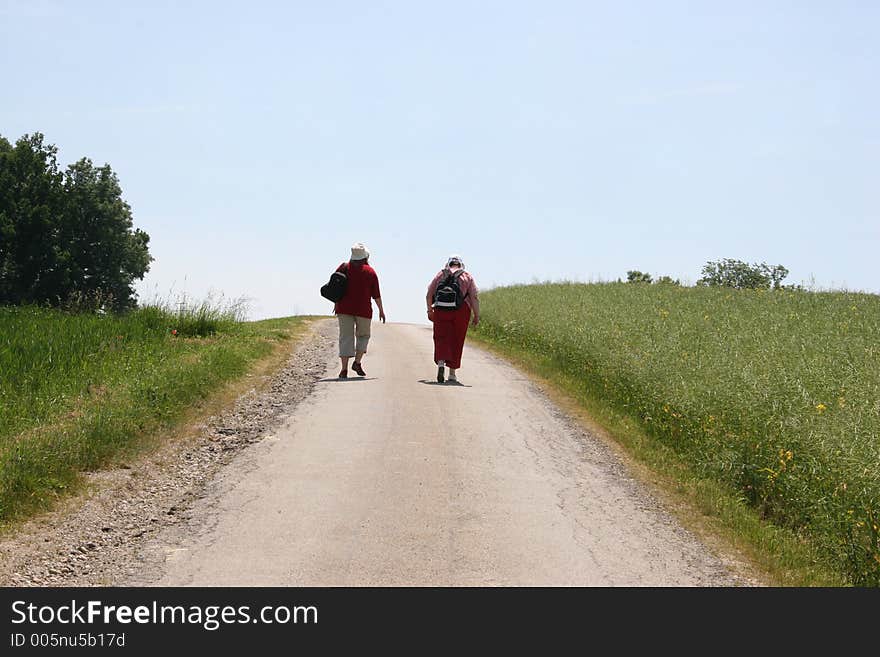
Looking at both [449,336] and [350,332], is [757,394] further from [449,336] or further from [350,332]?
[350,332]

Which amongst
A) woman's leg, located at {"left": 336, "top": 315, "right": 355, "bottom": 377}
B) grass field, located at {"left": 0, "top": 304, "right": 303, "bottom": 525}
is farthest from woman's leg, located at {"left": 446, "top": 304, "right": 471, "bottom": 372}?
grass field, located at {"left": 0, "top": 304, "right": 303, "bottom": 525}

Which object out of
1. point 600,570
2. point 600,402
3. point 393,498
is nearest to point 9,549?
point 393,498

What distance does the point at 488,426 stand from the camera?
1325 cm

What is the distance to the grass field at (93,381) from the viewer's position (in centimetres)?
988

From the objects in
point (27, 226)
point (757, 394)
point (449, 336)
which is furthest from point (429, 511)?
point (27, 226)

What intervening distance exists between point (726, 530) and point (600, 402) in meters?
6.82

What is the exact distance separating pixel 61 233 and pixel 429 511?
5391 cm

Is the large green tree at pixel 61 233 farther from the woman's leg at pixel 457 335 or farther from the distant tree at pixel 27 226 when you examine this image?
the woman's leg at pixel 457 335

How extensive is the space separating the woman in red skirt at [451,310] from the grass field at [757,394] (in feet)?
7.50

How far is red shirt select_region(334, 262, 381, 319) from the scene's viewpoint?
1773 centimetres

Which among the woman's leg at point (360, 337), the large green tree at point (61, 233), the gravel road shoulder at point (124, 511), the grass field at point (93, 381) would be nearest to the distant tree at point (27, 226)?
the large green tree at point (61, 233)

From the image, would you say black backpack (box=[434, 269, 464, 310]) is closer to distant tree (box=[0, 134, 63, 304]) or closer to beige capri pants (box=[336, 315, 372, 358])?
beige capri pants (box=[336, 315, 372, 358])

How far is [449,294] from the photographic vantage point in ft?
58.1
